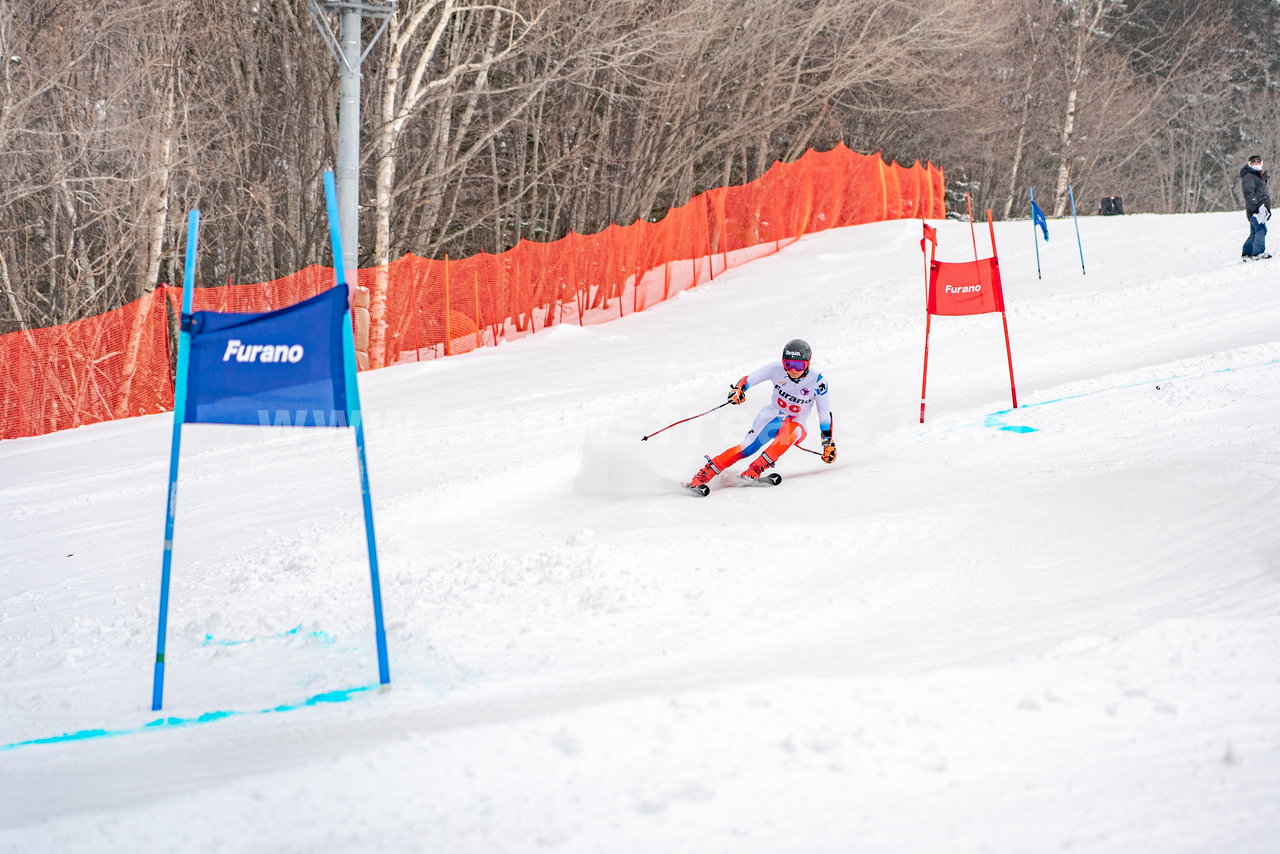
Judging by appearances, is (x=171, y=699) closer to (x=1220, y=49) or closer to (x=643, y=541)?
(x=643, y=541)

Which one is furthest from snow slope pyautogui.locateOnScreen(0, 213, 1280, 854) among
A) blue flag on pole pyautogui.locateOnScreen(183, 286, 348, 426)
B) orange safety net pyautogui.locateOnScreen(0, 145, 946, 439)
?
orange safety net pyautogui.locateOnScreen(0, 145, 946, 439)

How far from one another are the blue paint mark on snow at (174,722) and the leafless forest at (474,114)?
7502mm

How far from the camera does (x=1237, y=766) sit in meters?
3.78

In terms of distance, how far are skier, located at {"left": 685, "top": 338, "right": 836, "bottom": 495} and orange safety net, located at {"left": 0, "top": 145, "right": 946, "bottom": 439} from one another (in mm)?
9530

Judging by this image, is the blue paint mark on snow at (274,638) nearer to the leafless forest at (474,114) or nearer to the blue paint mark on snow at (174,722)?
the blue paint mark on snow at (174,722)

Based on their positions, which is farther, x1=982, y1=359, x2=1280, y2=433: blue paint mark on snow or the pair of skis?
x1=982, y1=359, x2=1280, y2=433: blue paint mark on snow

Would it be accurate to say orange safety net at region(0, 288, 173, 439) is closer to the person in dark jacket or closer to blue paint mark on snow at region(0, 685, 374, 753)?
blue paint mark on snow at region(0, 685, 374, 753)

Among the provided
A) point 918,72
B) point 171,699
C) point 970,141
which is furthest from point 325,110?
point 970,141

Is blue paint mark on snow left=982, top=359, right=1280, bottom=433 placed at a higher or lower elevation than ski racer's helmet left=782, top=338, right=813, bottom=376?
lower

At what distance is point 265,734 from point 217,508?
5.83 metres

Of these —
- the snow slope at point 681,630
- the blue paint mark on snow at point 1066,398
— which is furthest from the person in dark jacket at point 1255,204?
the blue paint mark on snow at point 1066,398

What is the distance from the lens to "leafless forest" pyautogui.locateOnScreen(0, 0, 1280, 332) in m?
18.2

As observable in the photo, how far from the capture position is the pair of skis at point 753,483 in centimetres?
943

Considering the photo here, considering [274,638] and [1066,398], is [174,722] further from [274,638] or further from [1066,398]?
[1066,398]
